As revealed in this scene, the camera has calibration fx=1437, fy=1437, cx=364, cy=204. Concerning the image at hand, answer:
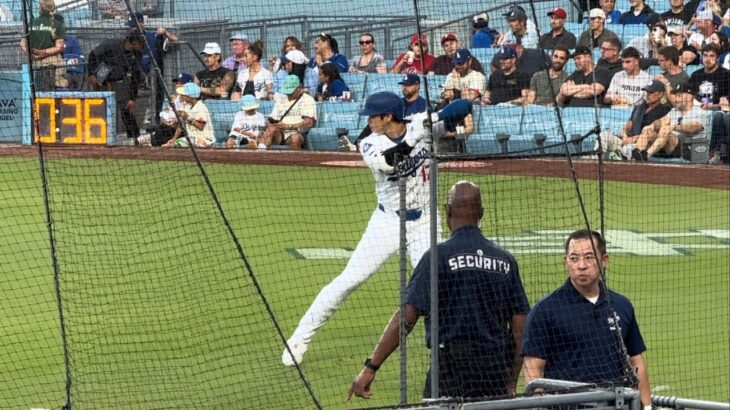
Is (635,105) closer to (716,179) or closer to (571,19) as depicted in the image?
(716,179)

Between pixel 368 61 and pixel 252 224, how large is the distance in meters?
3.70

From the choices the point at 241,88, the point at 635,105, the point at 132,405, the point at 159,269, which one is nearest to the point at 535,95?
the point at 635,105

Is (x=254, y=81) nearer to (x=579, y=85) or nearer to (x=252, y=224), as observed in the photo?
(x=252, y=224)

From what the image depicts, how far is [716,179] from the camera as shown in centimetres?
1725

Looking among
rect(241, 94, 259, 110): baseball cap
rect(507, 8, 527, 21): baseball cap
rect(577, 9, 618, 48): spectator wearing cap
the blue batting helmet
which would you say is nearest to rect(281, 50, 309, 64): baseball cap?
rect(241, 94, 259, 110): baseball cap

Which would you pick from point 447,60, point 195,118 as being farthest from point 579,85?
point 195,118

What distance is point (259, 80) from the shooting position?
16844mm

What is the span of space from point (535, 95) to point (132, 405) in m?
8.30

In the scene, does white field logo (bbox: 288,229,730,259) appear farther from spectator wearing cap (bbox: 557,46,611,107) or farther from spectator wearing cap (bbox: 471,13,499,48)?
spectator wearing cap (bbox: 471,13,499,48)

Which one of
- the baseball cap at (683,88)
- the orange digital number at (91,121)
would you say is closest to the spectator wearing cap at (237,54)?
the orange digital number at (91,121)

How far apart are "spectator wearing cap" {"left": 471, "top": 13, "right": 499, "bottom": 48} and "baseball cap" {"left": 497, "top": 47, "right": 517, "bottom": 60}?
0.80 m

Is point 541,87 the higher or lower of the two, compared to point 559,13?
lower

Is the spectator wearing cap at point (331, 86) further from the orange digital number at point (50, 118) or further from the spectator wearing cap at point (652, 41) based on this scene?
the spectator wearing cap at point (652, 41)

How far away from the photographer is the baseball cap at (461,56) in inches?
579
